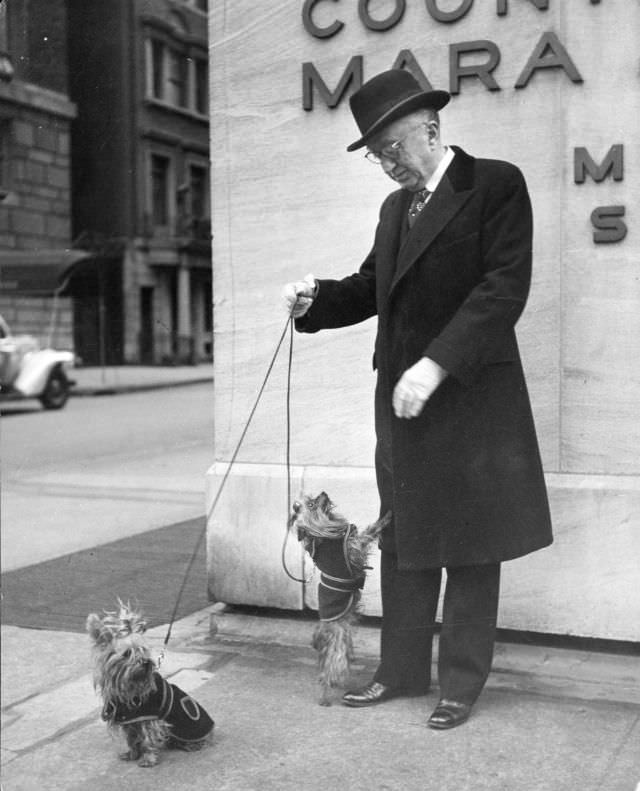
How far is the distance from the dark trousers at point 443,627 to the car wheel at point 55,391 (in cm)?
1556

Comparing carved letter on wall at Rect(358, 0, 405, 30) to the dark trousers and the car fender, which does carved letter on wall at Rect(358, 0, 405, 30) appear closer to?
the dark trousers

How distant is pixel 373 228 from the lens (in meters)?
4.07

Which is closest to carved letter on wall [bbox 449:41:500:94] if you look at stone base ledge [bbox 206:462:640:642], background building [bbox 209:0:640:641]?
background building [bbox 209:0:640:641]

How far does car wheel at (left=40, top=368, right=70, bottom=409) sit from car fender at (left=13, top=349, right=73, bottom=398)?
146 millimetres

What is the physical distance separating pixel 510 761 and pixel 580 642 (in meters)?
1.01

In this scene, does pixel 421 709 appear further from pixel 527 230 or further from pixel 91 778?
pixel 527 230

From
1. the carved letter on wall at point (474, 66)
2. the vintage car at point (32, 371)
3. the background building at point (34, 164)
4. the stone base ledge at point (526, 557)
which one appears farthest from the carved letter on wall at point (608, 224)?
the vintage car at point (32, 371)

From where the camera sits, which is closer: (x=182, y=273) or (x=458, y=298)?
(x=458, y=298)

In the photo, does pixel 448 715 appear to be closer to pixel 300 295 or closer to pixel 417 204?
pixel 300 295

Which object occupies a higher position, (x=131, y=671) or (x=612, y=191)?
(x=612, y=191)

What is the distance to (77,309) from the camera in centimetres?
3066

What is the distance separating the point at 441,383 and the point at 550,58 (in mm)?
1322

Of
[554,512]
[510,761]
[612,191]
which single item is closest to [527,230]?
[612,191]

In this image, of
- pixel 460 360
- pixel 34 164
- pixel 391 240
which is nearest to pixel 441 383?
pixel 460 360
